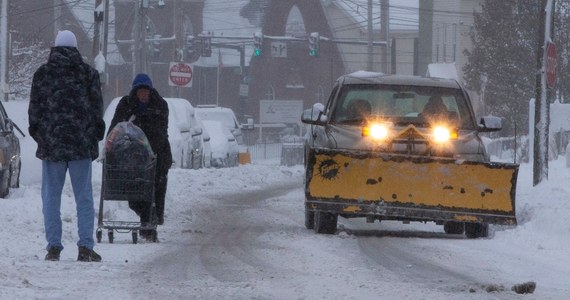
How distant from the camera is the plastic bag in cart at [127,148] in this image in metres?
12.9

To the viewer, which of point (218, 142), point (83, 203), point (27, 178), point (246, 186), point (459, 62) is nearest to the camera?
point (83, 203)

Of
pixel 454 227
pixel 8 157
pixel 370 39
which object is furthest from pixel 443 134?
pixel 370 39

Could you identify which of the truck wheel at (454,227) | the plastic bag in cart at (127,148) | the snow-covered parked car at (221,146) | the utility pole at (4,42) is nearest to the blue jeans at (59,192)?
the plastic bag in cart at (127,148)

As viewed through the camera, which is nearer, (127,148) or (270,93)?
(127,148)

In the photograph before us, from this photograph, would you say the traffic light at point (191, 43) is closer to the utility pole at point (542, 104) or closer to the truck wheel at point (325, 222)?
the utility pole at point (542, 104)

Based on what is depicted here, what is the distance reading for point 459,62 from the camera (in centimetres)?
8262

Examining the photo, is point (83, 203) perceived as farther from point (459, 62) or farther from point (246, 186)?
point (459, 62)

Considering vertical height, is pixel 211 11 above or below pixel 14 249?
above

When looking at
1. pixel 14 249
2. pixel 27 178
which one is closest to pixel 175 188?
pixel 27 178

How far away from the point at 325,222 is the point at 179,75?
3062cm

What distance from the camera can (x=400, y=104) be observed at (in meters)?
15.1

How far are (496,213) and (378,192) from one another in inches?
47.9

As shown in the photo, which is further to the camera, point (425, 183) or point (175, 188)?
point (175, 188)

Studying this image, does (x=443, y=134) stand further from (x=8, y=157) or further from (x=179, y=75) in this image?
(x=179, y=75)
